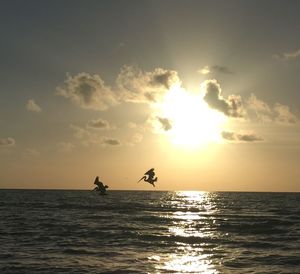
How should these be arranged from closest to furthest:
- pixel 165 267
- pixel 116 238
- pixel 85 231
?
pixel 165 267, pixel 116 238, pixel 85 231

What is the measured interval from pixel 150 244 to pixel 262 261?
23.3ft

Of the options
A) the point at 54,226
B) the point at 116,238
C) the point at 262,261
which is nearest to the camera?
the point at 262,261

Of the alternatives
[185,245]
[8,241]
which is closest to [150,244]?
[185,245]

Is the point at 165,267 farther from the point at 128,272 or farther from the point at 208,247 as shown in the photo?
the point at 208,247

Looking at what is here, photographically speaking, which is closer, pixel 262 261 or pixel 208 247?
pixel 262 261

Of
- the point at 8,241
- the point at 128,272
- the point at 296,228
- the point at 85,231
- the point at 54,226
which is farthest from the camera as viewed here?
the point at 296,228

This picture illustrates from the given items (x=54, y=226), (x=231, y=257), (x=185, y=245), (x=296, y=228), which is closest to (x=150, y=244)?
(x=185, y=245)

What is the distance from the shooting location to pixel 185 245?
28.3 metres

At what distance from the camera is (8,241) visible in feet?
87.9

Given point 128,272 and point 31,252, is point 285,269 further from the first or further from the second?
point 31,252

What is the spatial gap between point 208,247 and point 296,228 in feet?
49.4

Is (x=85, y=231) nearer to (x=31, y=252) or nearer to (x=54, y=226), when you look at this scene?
(x=54, y=226)

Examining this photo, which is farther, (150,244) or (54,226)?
(54,226)

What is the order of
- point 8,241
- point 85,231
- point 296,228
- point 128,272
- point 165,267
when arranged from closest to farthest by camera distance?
point 128,272 < point 165,267 < point 8,241 < point 85,231 < point 296,228
